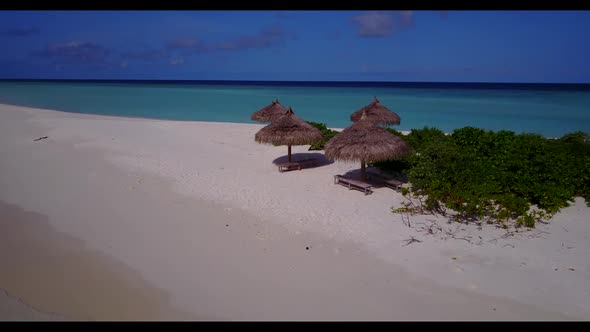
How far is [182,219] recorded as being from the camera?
293 inches

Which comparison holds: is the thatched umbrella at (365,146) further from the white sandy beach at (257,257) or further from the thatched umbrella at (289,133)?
the thatched umbrella at (289,133)

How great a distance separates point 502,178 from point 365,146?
2992 millimetres

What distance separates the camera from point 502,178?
8055 millimetres

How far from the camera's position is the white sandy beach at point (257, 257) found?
4762 millimetres

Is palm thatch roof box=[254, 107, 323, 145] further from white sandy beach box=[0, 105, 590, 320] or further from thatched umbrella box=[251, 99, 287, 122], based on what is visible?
thatched umbrella box=[251, 99, 287, 122]

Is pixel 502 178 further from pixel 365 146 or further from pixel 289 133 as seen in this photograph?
pixel 289 133

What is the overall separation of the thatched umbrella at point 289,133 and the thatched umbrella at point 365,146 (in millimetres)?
1654

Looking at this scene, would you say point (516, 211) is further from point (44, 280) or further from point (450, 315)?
point (44, 280)

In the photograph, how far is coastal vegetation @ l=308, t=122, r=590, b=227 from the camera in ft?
23.5

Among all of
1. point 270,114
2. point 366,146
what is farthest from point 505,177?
point 270,114

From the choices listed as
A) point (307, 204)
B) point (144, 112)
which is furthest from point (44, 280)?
point (144, 112)

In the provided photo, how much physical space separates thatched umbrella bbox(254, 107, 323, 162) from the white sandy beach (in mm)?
1317
